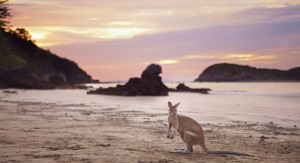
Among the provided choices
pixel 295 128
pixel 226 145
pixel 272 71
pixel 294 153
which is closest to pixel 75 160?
pixel 226 145

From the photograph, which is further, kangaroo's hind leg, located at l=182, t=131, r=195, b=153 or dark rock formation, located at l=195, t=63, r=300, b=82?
dark rock formation, located at l=195, t=63, r=300, b=82

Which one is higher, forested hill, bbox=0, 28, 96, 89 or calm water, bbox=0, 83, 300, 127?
forested hill, bbox=0, 28, 96, 89

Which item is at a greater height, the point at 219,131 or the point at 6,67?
the point at 6,67

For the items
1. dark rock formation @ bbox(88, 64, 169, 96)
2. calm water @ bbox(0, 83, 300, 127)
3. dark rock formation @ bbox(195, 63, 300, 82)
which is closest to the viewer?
calm water @ bbox(0, 83, 300, 127)

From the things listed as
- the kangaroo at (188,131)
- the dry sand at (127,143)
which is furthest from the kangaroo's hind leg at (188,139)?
the dry sand at (127,143)

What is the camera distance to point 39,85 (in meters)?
72.3

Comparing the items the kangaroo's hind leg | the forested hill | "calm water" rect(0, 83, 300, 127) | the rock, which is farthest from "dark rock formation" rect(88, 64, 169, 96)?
the kangaroo's hind leg

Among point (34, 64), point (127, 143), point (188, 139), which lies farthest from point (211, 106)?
point (34, 64)

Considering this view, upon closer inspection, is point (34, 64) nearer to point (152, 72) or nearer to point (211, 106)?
point (152, 72)

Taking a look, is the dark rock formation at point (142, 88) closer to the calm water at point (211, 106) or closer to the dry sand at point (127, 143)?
the calm water at point (211, 106)

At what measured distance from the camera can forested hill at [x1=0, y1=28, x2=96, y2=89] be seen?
89812mm

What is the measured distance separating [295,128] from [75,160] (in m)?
10.4

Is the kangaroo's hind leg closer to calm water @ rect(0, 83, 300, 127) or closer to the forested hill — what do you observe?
calm water @ rect(0, 83, 300, 127)

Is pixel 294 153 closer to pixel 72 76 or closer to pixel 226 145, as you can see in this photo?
pixel 226 145
